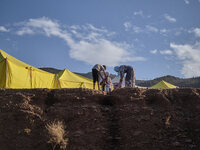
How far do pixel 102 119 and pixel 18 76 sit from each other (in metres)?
6.98

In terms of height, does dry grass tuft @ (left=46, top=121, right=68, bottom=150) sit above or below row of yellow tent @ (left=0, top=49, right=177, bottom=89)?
below

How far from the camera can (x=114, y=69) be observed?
8.07m

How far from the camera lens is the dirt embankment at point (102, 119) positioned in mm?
3859

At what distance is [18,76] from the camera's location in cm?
993

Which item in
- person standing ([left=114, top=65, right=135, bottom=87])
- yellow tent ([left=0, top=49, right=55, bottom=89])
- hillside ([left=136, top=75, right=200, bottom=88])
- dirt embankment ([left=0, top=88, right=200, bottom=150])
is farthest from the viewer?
hillside ([left=136, top=75, right=200, bottom=88])

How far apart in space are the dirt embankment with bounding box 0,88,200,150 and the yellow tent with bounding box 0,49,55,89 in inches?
211

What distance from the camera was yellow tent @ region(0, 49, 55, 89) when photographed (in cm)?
945

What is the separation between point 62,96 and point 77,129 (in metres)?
0.78

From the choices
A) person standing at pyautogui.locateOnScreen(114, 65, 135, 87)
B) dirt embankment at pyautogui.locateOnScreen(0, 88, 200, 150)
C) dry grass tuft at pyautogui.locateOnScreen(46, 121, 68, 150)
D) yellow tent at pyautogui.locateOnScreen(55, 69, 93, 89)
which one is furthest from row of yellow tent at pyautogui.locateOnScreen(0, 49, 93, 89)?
dry grass tuft at pyautogui.locateOnScreen(46, 121, 68, 150)

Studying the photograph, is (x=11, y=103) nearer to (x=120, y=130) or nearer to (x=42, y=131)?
(x=42, y=131)

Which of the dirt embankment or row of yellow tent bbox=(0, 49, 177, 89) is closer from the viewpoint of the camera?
the dirt embankment

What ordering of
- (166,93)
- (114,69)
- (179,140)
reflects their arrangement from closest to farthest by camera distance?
(179,140), (166,93), (114,69)

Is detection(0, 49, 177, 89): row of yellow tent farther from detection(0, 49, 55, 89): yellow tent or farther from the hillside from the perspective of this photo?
the hillside

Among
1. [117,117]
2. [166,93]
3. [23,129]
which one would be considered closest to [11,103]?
[23,129]
